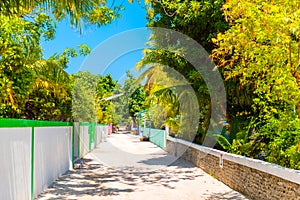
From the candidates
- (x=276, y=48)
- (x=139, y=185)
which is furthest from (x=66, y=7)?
(x=139, y=185)

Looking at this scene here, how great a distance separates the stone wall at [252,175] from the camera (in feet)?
19.7

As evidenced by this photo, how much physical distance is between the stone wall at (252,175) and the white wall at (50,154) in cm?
455

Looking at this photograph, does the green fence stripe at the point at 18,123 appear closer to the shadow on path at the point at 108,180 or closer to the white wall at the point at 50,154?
the white wall at the point at 50,154

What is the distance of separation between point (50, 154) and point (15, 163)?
3307 mm

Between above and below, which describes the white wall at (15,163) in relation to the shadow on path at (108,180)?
above

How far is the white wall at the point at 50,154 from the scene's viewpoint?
25.6 ft

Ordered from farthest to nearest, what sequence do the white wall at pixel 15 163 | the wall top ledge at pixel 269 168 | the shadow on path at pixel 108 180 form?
the shadow on path at pixel 108 180
the wall top ledge at pixel 269 168
the white wall at pixel 15 163

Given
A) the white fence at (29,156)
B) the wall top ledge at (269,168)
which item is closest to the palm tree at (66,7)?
the white fence at (29,156)

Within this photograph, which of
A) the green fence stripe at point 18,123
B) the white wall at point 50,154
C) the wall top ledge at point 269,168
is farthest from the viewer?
the white wall at point 50,154

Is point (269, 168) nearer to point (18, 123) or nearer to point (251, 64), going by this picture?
point (251, 64)

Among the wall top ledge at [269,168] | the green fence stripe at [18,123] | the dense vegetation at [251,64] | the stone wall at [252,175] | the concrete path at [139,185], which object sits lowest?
the concrete path at [139,185]

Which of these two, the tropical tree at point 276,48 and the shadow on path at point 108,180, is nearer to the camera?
the tropical tree at point 276,48

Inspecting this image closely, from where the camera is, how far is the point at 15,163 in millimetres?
5984

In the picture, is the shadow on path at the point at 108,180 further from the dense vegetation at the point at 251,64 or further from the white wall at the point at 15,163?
the dense vegetation at the point at 251,64
